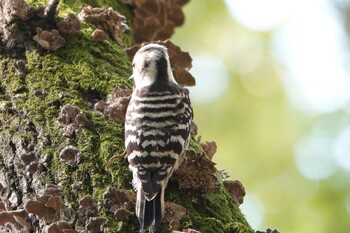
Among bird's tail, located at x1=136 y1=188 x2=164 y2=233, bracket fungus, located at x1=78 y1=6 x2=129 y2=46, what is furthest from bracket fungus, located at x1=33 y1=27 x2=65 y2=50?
bird's tail, located at x1=136 y1=188 x2=164 y2=233

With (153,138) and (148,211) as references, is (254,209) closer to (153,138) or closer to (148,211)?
(153,138)

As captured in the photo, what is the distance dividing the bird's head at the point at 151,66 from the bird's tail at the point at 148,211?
1208mm

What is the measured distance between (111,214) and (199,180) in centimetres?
69

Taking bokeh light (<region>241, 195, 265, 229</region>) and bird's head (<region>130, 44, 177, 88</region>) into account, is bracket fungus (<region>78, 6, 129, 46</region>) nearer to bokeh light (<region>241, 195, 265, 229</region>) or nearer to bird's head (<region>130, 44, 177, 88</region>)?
bird's head (<region>130, 44, 177, 88</region>)

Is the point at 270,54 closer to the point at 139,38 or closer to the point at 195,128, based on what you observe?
the point at 139,38

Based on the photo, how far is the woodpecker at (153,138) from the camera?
156 inches

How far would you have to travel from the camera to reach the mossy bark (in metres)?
4.04

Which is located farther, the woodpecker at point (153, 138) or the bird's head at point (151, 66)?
the bird's head at point (151, 66)

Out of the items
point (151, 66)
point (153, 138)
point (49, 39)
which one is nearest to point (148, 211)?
point (153, 138)

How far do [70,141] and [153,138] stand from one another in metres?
0.52

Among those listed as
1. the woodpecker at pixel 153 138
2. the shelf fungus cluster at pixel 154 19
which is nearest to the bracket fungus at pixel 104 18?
the woodpecker at pixel 153 138

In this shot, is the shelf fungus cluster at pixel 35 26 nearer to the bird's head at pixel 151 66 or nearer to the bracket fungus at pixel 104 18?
the bracket fungus at pixel 104 18

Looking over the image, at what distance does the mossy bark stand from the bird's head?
119mm

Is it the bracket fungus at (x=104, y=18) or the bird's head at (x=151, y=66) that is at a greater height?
the bracket fungus at (x=104, y=18)
